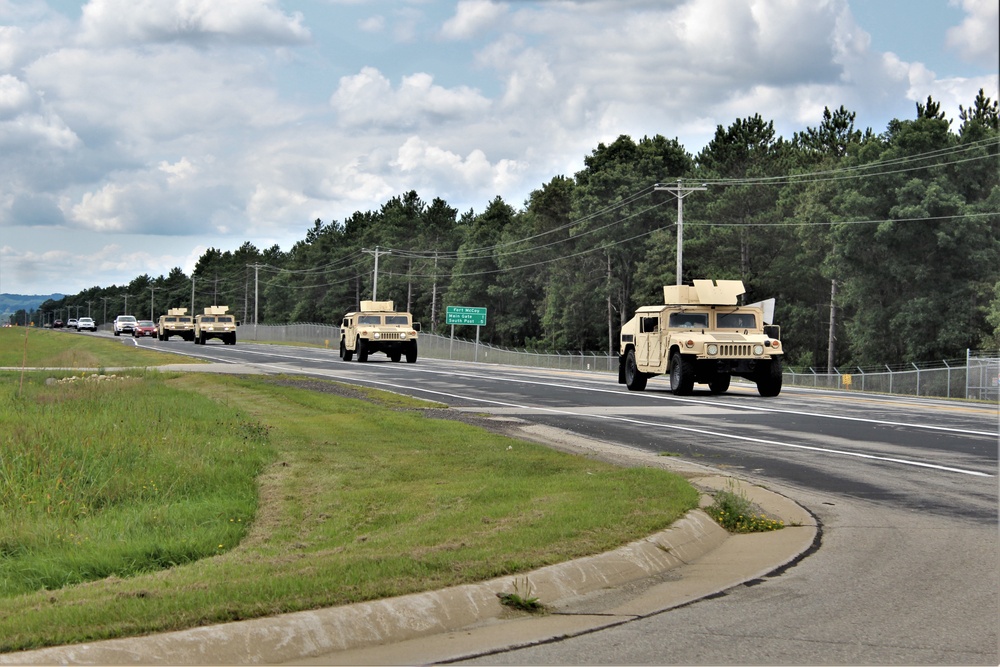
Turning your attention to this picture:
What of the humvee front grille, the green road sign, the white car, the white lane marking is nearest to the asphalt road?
the white lane marking

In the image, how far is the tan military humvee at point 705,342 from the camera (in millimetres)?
27375

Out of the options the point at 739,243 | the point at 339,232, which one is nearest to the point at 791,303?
the point at 739,243

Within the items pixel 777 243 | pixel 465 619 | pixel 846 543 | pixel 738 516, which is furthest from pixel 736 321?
pixel 777 243

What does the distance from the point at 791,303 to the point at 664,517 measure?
77.4 metres

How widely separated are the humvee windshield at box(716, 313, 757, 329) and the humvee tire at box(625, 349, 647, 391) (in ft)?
9.74

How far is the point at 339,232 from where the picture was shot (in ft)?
597

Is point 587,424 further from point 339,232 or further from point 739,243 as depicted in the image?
point 339,232

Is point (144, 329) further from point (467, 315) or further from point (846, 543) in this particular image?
point (846, 543)

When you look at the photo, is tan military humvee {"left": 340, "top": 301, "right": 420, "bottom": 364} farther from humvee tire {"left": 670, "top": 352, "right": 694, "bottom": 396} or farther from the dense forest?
humvee tire {"left": 670, "top": 352, "right": 694, "bottom": 396}

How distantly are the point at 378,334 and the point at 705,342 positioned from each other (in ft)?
83.1

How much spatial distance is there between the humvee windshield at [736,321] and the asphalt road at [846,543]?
18.9 feet

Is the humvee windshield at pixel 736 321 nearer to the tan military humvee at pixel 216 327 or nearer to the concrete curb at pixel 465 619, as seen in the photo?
the concrete curb at pixel 465 619

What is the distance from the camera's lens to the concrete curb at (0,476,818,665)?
18.1ft

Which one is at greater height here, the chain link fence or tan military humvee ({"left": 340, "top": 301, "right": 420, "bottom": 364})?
tan military humvee ({"left": 340, "top": 301, "right": 420, "bottom": 364})
